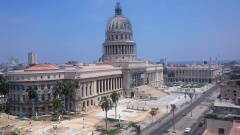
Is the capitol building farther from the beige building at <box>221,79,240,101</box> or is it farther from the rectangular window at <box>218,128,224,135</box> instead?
the rectangular window at <box>218,128,224,135</box>

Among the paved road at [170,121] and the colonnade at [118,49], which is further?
the colonnade at [118,49]

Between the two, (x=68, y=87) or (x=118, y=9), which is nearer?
(x=68, y=87)

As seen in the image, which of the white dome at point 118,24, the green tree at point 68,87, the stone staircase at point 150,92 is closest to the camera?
the green tree at point 68,87

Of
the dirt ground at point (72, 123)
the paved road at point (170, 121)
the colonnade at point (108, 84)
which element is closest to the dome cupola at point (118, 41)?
the colonnade at point (108, 84)

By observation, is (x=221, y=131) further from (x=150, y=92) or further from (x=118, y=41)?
(x=118, y=41)

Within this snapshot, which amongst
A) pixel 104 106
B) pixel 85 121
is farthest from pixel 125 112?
pixel 104 106

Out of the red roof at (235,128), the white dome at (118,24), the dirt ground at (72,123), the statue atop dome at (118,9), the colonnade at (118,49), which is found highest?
the statue atop dome at (118,9)

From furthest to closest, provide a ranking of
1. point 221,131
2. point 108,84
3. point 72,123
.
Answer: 1. point 108,84
2. point 72,123
3. point 221,131

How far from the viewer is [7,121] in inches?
3588

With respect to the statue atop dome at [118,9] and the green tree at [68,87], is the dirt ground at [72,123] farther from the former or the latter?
the statue atop dome at [118,9]

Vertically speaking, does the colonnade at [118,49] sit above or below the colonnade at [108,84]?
above

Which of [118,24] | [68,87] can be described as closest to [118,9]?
[118,24]

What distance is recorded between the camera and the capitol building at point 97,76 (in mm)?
100875

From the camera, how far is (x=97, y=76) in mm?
121625
